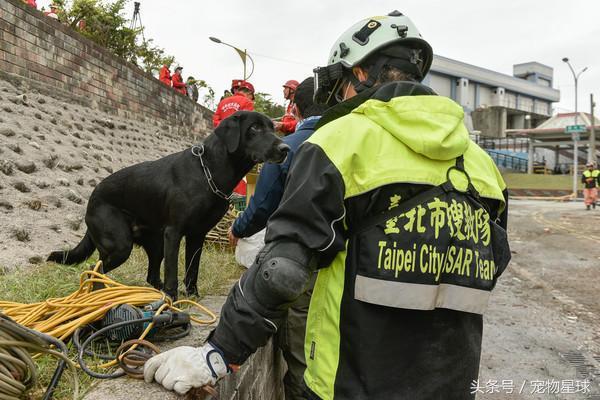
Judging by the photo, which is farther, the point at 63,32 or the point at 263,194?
the point at 63,32

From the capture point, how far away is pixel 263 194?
2.98 metres

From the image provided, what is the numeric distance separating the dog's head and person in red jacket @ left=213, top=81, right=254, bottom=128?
2991mm

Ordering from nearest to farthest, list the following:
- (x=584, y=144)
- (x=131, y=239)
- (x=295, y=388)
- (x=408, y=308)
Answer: (x=408, y=308)
(x=295, y=388)
(x=131, y=239)
(x=584, y=144)

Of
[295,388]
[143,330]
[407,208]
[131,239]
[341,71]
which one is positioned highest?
[341,71]

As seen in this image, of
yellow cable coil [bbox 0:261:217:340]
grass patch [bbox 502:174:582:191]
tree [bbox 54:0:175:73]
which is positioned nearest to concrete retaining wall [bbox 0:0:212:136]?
tree [bbox 54:0:175:73]

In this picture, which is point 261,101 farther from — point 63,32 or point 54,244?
point 54,244

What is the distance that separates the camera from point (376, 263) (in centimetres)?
147

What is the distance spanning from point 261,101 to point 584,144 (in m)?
29.4

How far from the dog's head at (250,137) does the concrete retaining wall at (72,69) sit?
6837 millimetres

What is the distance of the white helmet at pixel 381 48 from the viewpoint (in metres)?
1.88

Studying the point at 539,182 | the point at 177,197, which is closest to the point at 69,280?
the point at 177,197

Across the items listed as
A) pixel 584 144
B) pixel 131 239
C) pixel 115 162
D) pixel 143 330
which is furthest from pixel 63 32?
pixel 584 144

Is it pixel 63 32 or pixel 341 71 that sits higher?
pixel 63 32

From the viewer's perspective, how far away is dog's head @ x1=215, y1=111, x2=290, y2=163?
3.31m
